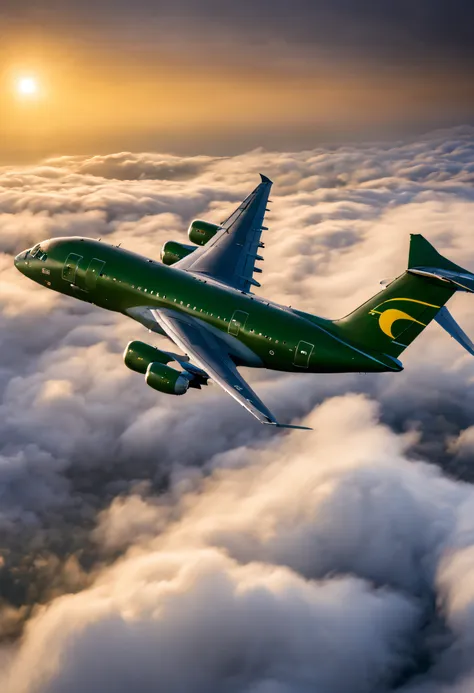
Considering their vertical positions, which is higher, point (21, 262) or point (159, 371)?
point (21, 262)

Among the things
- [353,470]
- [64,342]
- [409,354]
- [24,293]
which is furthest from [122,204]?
[353,470]

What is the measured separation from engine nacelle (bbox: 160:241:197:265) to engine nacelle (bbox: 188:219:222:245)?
6.74 ft

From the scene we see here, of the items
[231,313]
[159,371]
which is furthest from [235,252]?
[159,371]

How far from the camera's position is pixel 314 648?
59094 millimetres

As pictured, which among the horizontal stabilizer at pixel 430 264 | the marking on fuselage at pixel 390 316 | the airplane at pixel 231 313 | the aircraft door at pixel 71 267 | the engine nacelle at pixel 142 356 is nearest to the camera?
the horizontal stabilizer at pixel 430 264

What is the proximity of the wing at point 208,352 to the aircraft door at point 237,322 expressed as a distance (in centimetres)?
128

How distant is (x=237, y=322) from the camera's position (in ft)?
158

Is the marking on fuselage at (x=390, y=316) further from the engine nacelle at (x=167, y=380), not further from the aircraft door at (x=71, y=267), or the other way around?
the aircraft door at (x=71, y=267)

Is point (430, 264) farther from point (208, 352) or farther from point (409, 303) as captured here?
point (208, 352)

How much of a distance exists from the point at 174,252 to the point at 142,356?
17465 millimetres

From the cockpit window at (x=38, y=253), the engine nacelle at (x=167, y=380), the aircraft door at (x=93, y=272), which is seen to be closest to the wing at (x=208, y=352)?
the engine nacelle at (x=167, y=380)

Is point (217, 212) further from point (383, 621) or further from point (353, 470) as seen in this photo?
point (383, 621)

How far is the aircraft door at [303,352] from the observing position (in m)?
47.0

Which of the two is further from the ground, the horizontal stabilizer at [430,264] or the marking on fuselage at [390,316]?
the horizontal stabilizer at [430,264]
